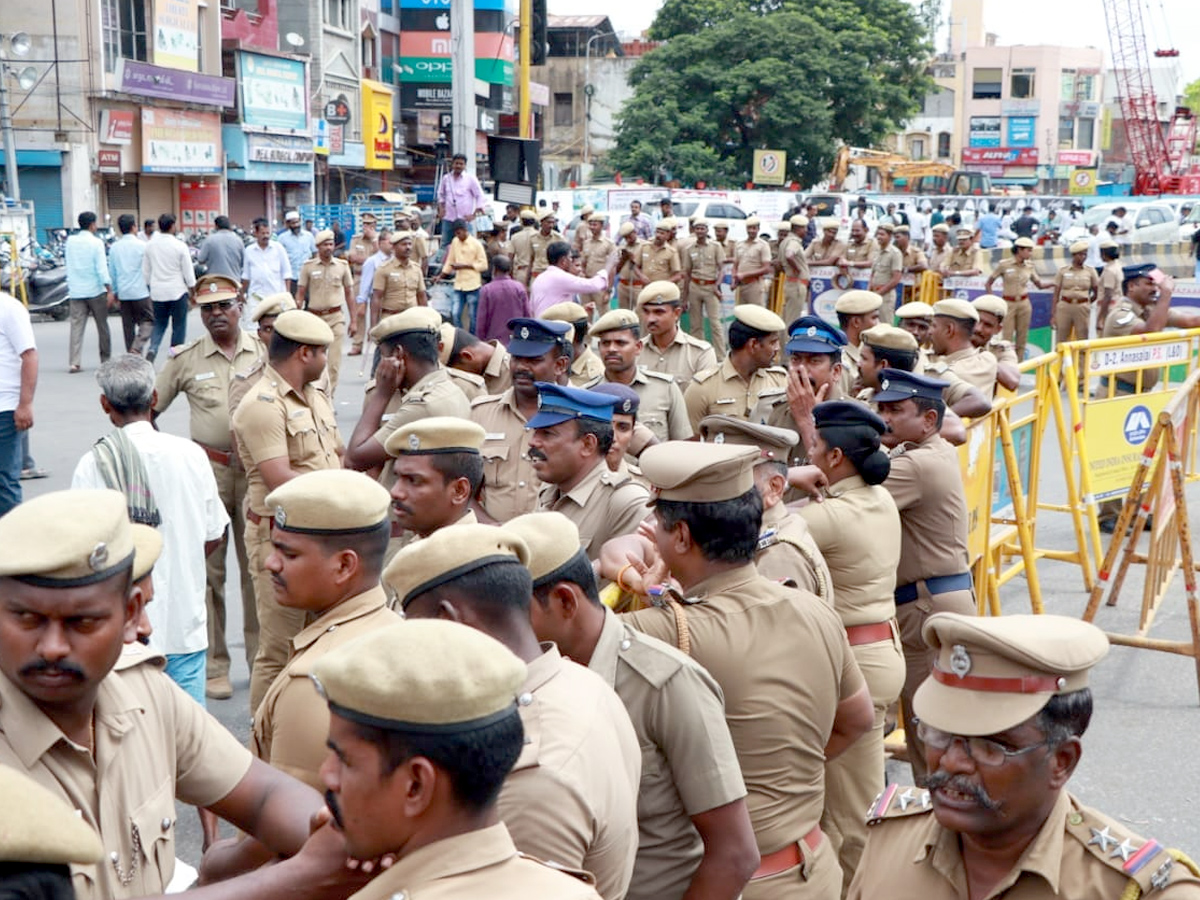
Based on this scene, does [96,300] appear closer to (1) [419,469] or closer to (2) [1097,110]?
(1) [419,469]

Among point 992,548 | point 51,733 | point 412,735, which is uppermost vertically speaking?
point 412,735

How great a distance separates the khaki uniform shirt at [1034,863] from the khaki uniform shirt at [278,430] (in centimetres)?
359

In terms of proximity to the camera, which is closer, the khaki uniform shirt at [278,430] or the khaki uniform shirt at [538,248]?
the khaki uniform shirt at [278,430]

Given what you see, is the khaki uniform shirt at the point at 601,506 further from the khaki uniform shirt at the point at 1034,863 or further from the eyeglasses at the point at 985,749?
the eyeglasses at the point at 985,749

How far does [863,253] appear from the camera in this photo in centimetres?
1902

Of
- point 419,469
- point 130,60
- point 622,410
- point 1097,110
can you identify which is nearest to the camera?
point 419,469

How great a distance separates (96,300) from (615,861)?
1449cm

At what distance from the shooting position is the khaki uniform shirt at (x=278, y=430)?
573 centimetres

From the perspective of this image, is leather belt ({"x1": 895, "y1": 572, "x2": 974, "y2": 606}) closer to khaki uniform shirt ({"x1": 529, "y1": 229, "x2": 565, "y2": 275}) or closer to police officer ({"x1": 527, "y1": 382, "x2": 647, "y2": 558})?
police officer ({"x1": 527, "y1": 382, "x2": 647, "y2": 558})

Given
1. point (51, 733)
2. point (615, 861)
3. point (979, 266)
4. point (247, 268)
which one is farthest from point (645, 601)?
point (979, 266)

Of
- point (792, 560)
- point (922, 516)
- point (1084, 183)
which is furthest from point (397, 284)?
point (1084, 183)

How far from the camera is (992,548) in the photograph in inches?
295

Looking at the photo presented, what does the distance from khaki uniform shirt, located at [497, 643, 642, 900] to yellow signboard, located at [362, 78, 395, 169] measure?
46480mm

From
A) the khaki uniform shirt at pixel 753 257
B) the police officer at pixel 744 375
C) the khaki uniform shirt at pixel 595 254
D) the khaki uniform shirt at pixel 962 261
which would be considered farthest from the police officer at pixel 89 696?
the khaki uniform shirt at pixel 962 261
